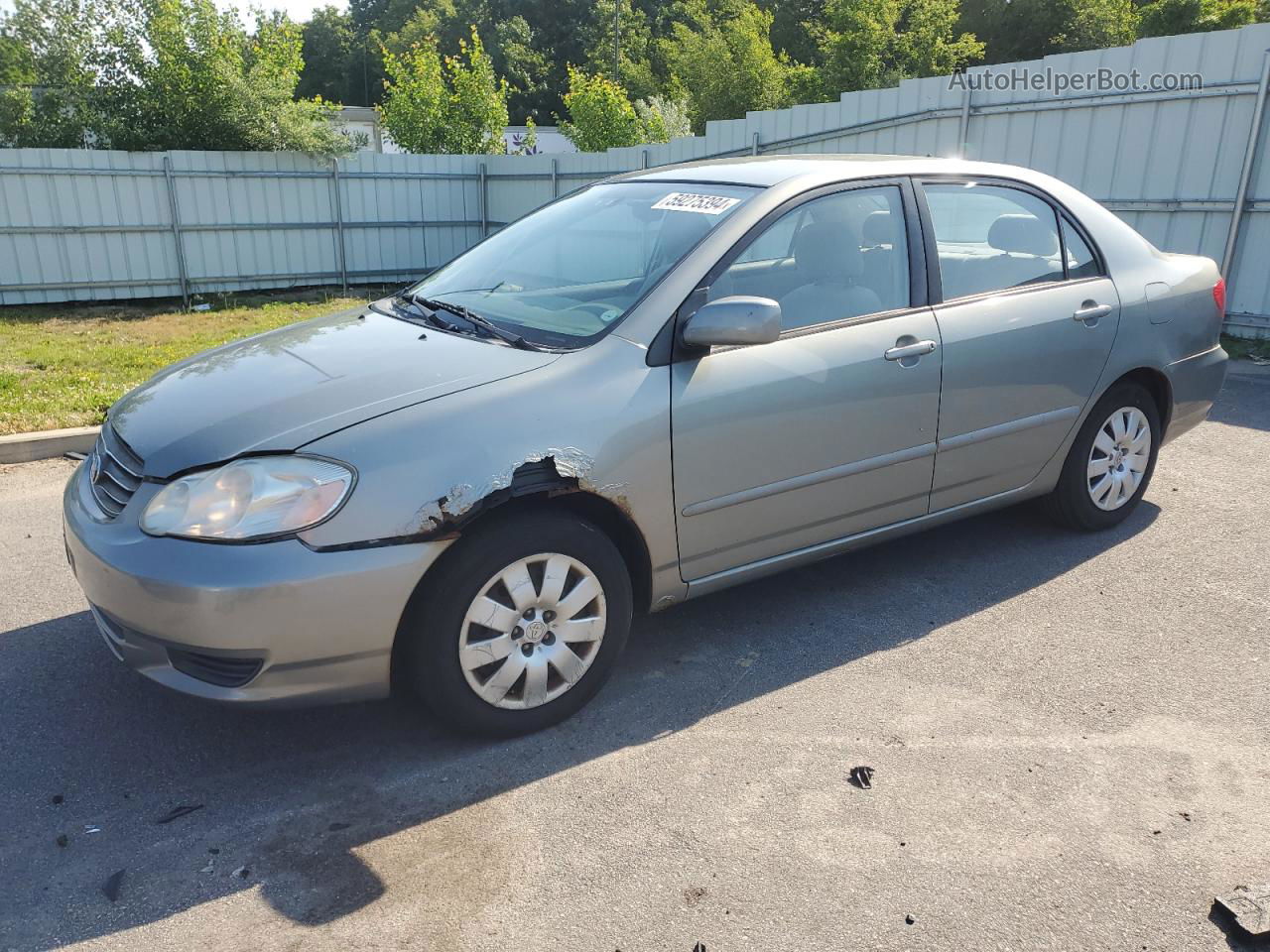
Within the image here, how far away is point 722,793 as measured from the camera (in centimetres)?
288

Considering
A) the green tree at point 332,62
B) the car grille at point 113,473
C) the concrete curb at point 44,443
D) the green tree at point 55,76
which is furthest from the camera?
the green tree at point 332,62

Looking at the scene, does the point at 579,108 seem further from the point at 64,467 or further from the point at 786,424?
the point at 786,424

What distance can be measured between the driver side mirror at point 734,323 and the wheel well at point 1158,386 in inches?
85.4

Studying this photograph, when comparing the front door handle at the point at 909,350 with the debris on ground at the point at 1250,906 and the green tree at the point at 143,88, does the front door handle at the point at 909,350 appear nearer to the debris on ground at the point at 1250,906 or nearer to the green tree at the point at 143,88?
the debris on ground at the point at 1250,906

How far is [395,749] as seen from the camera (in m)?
3.12

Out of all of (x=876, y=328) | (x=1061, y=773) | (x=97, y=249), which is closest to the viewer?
(x=1061, y=773)

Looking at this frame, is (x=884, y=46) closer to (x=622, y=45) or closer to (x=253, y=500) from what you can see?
(x=622, y=45)

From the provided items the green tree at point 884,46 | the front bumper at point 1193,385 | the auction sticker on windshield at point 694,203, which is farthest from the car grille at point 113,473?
the green tree at point 884,46

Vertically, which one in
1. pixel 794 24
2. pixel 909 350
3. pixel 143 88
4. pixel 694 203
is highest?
pixel 794 24

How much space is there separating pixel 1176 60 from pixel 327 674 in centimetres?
898

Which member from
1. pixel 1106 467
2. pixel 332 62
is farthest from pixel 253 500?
pixel 332 62

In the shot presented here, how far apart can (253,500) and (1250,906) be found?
2.70 m

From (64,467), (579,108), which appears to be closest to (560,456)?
(64,467)

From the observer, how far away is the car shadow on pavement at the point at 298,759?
2.53 metres
